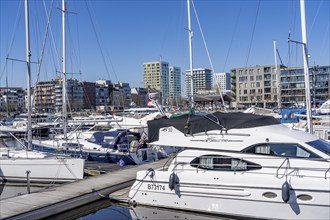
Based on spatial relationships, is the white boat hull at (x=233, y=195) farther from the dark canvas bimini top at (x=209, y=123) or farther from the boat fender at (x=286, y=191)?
the dark canvas bimini top at (x=209, y=123)

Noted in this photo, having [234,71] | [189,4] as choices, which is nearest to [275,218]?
[189,4]

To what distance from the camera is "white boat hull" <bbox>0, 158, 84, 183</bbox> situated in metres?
15.3

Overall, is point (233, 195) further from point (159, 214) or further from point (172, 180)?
point (159, 214)

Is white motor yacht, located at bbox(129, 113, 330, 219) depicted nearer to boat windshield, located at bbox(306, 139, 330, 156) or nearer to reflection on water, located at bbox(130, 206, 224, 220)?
boat windshield, located at bbox(306, 139, 330, 156)

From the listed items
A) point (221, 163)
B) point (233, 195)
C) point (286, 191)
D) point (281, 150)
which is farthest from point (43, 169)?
point (286, 191)

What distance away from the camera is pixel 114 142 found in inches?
758

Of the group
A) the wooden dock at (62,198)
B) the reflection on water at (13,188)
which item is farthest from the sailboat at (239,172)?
the reflection on water at (13,188)

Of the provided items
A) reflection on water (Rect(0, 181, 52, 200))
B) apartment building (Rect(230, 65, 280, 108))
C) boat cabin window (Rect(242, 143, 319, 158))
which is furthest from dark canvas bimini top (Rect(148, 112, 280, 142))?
apartment building (Rect(230, 65, 280, 108))

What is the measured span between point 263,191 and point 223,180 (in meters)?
1.07

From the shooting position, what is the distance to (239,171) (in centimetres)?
995

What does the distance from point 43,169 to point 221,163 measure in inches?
336

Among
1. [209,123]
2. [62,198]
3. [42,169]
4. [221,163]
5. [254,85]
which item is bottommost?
[62,198]

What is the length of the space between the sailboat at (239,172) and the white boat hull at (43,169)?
470cm

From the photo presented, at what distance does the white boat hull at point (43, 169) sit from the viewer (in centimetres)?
1529
